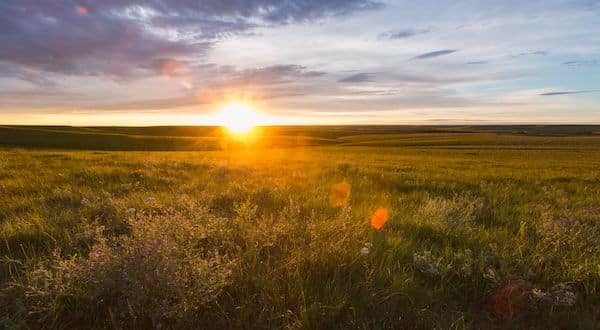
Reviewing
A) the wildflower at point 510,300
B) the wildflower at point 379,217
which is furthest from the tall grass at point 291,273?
the wildflower at point 379,217

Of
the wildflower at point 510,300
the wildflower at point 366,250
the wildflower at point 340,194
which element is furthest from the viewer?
the wildflower at point 340,194

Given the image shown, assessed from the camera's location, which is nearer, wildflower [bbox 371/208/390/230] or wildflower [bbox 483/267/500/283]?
wildflower [bbox 483/267/500/283]

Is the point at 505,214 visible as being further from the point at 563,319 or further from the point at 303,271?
the point at 303,271

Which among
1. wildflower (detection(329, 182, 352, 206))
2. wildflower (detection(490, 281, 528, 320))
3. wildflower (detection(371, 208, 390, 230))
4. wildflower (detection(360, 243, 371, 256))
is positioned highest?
wildflower (detection(360, 243, 371, 256))

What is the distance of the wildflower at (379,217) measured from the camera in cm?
455

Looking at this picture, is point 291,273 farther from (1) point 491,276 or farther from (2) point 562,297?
(2) point 562,297

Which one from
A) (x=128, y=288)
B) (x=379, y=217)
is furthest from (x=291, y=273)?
(x=379, y=217)

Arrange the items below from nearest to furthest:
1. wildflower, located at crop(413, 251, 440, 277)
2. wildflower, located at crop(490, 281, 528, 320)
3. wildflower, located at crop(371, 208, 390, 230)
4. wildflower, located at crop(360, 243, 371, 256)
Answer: wildflower, located at crop(490, 281, 528, 320) < wildflower, located at crop(413, 251, 440, 277) < wildflower, located at crop(360, 243, 371, 256) < wildflower, located at crop(371, 208, 390, 230)

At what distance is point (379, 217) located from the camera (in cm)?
500

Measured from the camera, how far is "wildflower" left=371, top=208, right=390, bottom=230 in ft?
14.9

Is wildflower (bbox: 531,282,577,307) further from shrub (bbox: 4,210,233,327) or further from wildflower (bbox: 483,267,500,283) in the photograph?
shrub (bbox: 4,210,233,327)

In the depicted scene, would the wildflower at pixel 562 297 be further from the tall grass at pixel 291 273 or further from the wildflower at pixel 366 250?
the wildflower at pixel 366 250

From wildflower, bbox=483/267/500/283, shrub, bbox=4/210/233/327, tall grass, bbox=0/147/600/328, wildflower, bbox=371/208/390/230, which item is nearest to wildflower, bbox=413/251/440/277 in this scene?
tall grass, bbox=0/147/600/328

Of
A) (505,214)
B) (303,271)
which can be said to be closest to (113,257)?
(303,271)
